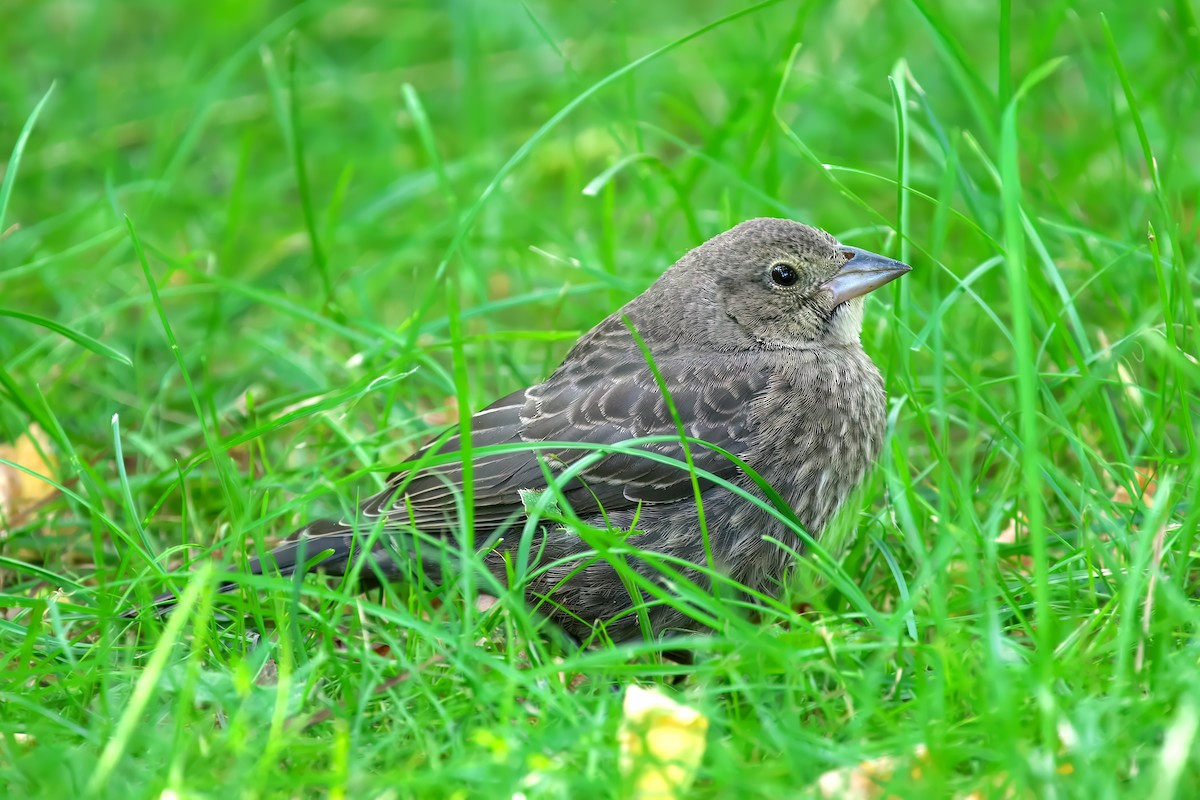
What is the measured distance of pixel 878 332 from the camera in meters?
4.25

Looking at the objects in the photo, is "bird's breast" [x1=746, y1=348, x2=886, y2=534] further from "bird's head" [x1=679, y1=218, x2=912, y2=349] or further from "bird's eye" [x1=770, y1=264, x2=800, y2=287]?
"bird's eye" [x1=770, y1=264, x2=800, y2=287]

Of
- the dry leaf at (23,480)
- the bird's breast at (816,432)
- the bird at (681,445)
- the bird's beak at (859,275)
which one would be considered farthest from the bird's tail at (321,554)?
the bird's beak at (859,275)

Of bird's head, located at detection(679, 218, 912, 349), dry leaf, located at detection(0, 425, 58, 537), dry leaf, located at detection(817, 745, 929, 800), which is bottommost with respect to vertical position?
dry leaf, located at detection(0, 425, 58, 537)

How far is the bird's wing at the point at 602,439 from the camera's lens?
3482 millimetres

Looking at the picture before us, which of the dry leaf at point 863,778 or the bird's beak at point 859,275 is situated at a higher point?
the bird's beak at point 859,275

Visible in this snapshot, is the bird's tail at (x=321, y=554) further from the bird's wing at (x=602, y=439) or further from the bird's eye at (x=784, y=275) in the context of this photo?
the bird's eye at (x=784, y=275)

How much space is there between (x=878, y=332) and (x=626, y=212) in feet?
4.98

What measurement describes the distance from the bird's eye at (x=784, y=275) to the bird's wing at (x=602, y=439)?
1.09 feet

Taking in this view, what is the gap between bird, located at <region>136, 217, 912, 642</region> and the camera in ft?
11.1

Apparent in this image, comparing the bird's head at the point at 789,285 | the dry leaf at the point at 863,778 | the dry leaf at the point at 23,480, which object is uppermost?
the bird's head at the point at 789,285

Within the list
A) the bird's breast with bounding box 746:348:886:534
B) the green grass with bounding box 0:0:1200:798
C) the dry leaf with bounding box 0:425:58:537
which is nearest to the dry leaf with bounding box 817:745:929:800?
the green grass with bounding box 0:0:1200:798

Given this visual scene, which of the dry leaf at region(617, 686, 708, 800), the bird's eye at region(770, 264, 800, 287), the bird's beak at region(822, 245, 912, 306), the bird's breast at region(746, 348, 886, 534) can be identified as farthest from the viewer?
the bird's eye at region(770, 264, 800, 287)

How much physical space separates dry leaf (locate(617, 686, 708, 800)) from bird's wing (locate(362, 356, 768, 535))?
1.03 meters

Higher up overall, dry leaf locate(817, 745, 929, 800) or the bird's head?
the bird's head
